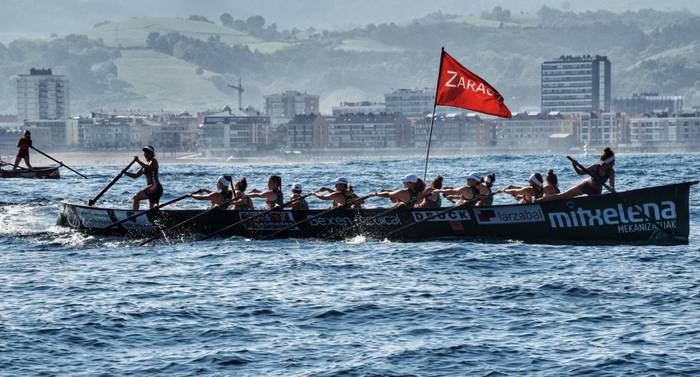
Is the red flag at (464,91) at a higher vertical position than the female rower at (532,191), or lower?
higher

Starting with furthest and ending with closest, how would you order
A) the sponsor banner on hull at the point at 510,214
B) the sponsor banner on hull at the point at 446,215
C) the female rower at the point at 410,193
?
1. the female rower at the point at 410,193
2. the sponsor banner on hull at the point at 446,215
3. the sponsor banner on hull at the point at 510,214

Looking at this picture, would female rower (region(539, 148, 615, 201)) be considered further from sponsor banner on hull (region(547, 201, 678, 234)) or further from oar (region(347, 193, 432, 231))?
oar (region(347, 193, 432, 231))

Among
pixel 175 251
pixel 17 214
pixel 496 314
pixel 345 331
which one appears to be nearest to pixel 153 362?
pixel 345 331

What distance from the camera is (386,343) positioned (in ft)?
69.6

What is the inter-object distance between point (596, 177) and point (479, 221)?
2.90 m

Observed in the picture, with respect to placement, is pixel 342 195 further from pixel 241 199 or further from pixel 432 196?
pixel 241 199

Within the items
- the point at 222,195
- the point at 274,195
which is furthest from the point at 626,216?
the point at 222,195

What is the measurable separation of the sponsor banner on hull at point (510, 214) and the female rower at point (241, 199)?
587 centimetres

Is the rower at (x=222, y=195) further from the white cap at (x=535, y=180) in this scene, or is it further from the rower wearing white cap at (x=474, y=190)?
the white cap at (x=535, y=180)

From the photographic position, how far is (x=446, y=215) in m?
31.7

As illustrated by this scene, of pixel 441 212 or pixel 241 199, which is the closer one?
pixel 441 212

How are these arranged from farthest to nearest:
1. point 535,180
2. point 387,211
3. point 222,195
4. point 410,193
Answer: point 222,195 → point 410,193 → point 387,211 → point 535,180

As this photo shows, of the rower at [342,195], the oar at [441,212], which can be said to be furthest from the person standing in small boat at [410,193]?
the rower at [342,195]

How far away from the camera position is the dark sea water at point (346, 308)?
2008 centimetres
